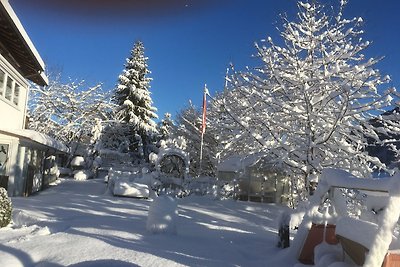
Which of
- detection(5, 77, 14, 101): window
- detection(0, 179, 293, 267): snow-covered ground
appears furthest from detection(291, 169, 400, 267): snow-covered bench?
detection(5, 77, 14, 101): window

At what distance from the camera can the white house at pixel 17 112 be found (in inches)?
551

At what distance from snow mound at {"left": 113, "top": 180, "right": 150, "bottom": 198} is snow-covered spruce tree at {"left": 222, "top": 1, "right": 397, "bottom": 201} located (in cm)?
768

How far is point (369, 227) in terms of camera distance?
456cm

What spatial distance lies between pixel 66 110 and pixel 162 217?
32.8 m

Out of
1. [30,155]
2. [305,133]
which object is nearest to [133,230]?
[305,133]

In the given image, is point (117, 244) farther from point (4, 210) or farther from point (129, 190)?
point (129, 190)

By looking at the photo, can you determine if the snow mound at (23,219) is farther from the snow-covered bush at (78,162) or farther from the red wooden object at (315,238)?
the snow-covered bush at (78,162)

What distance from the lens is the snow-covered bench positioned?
13.5 feet

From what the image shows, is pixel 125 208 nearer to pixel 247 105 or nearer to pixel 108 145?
pixel 247 105

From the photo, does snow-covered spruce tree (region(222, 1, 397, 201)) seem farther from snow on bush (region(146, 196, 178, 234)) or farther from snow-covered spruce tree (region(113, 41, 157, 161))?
snow-covered spruce tree (region(113, 41, 157, 161))

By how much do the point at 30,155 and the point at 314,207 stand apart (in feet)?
47.5

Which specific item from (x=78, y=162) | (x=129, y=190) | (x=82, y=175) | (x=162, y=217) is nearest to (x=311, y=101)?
(x=162, y=217)

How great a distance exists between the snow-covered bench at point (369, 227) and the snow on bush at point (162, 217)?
3587 mm

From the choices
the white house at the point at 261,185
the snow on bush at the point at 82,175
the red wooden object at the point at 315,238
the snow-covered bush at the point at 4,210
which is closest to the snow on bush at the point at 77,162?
the snow on bush at the point at 82,175
